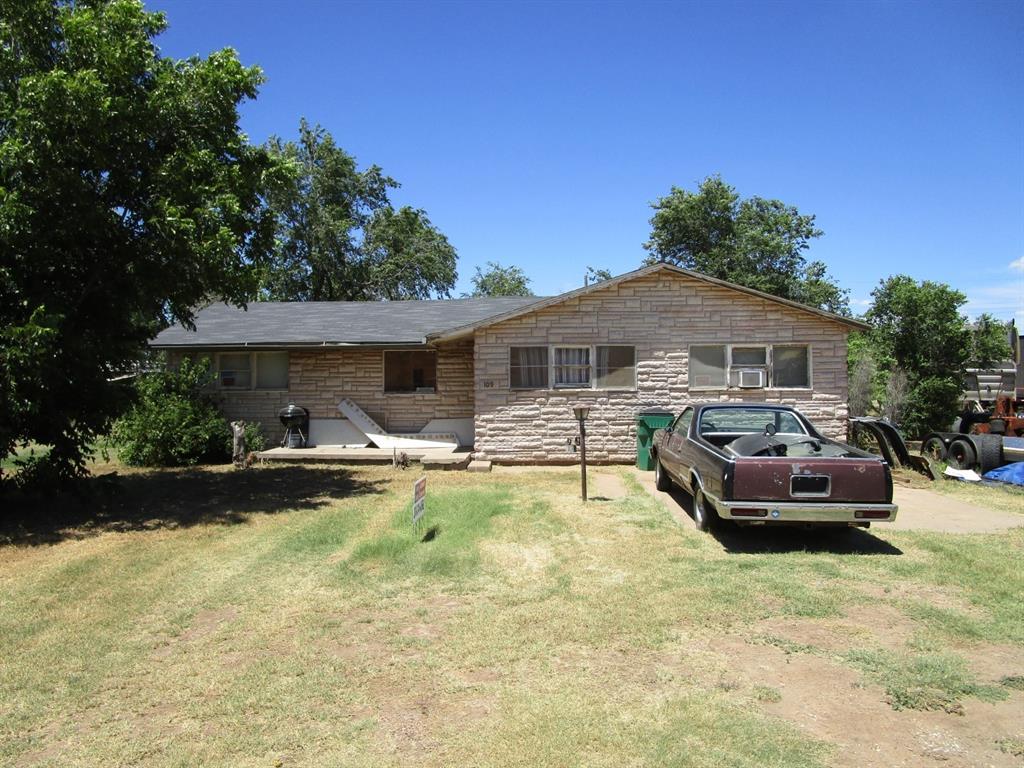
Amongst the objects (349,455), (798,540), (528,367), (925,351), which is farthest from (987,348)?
(349,455)

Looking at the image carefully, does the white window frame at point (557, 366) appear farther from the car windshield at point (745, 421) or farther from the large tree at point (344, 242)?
the large tree at point (344, 242)

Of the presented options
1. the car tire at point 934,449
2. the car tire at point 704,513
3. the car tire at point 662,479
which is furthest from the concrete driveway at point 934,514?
the car tire at point 934,449

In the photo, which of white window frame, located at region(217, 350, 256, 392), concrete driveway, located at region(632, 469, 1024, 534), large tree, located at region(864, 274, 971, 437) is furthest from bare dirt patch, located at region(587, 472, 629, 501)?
large tree, located at region(864, 274, 971, 437)

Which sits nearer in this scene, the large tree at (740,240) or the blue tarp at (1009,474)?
the blue tarp at (1009,474)

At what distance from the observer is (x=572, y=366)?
47.1 ft

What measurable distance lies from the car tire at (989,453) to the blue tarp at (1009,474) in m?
0.29

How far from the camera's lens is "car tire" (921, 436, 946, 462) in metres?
13.4

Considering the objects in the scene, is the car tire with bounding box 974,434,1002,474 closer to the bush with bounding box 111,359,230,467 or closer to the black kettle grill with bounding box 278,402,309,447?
the black kettle grill with bounding box 278,402,309,447

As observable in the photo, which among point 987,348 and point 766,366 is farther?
point 987,348

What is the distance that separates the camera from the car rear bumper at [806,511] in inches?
265

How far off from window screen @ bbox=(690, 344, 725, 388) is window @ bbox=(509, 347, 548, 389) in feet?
10.2

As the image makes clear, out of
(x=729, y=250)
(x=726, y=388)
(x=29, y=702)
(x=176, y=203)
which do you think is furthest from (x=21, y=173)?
(x=729, y=250)

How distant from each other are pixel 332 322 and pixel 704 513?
12300mm

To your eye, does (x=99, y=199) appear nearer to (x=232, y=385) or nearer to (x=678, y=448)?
(x=232, y=385)
